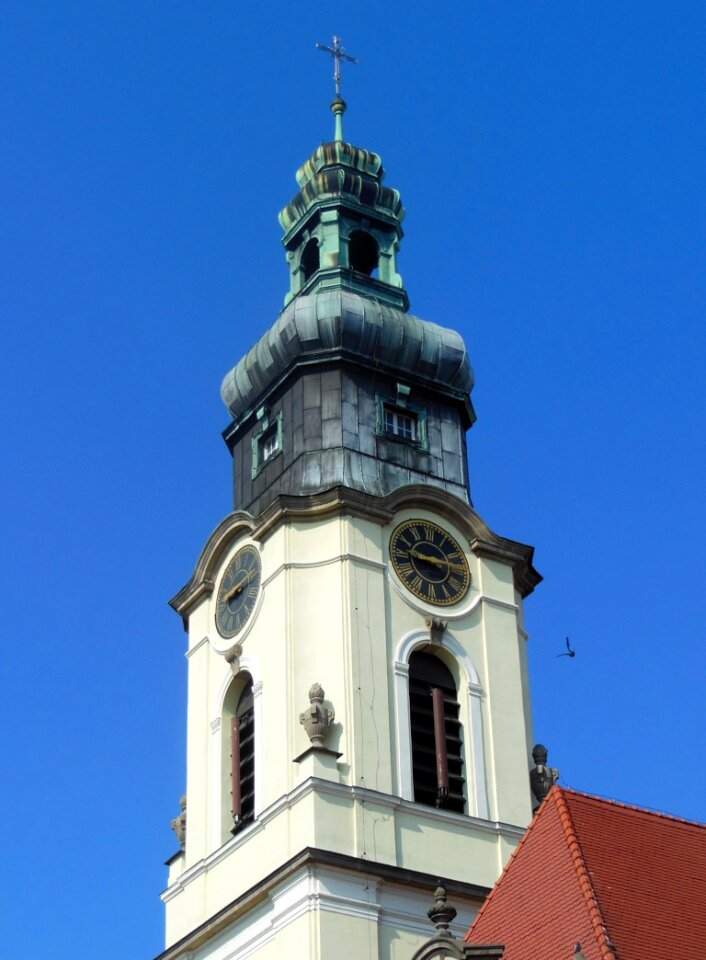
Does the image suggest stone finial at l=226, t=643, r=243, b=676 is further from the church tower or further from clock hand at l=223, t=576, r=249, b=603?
clock hand at l=223, t=576, r=249, b=603

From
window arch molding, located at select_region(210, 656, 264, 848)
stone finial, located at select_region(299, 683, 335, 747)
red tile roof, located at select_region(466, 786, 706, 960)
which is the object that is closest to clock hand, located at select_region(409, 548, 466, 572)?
window arch molding, located at select_region(210, 656, 264, 848)

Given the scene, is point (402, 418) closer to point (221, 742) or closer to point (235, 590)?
point (235, 590)

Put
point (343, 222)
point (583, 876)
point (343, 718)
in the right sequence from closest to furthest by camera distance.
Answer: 1. point (583, 876)
2. point (343, 718)
3. point (343, 222)

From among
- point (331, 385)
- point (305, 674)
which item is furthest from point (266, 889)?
point (331, 385)

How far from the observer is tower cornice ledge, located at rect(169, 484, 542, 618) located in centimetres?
3219

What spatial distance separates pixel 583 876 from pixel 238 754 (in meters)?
10.3

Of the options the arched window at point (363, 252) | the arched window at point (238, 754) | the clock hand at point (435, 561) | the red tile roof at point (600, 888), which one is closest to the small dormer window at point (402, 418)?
the clock hand at point (435, 561)

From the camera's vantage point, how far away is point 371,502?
106 ft

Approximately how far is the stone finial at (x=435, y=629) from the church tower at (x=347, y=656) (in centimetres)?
4

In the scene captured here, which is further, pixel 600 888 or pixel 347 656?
pixel 347 656

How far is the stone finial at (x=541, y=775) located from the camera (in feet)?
104

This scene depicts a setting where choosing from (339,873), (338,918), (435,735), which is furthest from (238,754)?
(338,918)

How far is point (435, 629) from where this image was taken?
105 ft

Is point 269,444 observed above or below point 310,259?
below
